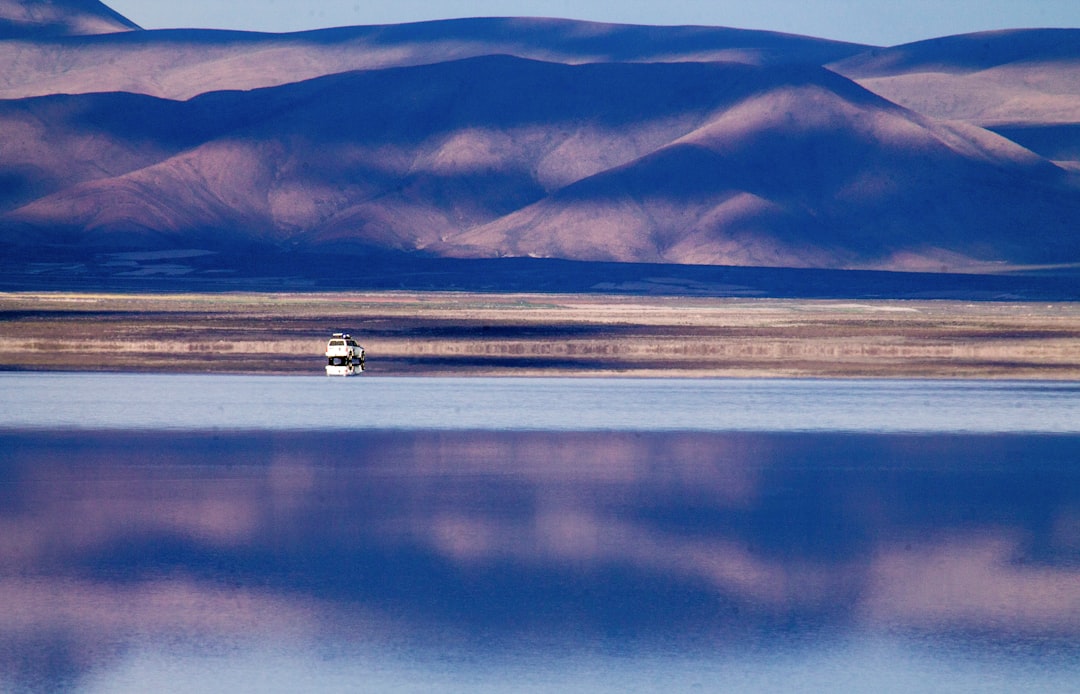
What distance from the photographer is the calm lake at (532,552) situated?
→ 13.1m

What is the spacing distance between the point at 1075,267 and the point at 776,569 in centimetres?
13155

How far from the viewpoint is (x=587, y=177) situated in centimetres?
16712

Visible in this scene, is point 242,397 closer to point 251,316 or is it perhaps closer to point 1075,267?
point 251,316

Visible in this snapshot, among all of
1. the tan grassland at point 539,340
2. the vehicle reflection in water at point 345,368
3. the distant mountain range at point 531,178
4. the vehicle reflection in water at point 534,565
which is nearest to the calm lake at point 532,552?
the vehicle reflection in water at point 534,565

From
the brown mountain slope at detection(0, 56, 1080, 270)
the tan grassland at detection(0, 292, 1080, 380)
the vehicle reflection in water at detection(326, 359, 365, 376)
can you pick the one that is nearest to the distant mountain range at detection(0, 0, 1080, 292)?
the brown mountain slope at detection(0, 56, 1080, 270)

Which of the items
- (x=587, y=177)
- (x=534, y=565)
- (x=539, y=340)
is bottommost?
(x=534, y=565)

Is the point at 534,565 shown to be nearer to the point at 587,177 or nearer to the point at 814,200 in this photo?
the point at 814,200

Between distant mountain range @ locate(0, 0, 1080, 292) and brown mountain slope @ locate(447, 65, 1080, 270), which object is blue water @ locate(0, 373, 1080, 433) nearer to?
distant mountain range @ locate(0, 0, 1080, 292)

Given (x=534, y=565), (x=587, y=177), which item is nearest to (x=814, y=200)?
(x=587, y=177)

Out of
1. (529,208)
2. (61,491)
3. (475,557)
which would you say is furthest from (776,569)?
(529,208)

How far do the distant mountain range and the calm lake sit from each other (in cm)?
9443

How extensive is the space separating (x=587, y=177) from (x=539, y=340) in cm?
11547

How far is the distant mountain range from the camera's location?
479 feet

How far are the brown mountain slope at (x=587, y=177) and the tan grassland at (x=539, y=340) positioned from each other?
234 ft
